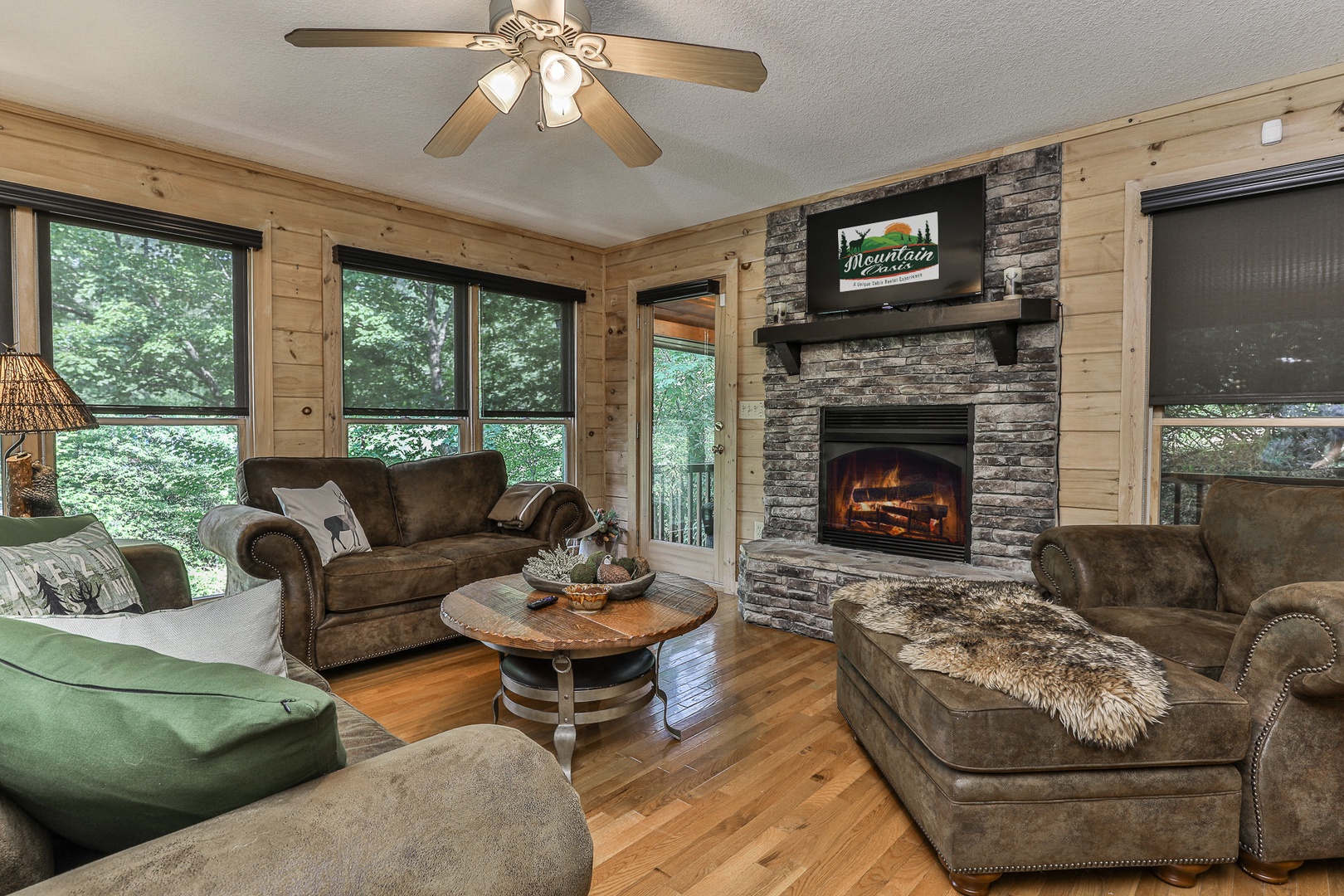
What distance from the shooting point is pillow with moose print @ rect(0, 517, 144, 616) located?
1.42 m

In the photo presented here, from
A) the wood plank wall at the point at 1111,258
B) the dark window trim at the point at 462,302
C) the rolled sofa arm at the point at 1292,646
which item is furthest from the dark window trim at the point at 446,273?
the rolled sofa arm at the point at 1292,646

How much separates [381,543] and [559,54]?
8.65 feet

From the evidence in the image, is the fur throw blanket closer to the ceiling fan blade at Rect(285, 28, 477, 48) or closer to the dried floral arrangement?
the dried floral arrangement

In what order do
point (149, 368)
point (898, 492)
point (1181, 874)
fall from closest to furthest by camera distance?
point (1181, 874) < point (149, 368) < point (898, 492)

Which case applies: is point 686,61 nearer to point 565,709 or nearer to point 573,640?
point 573,640

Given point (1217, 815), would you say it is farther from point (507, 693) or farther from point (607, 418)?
point (607, 418)

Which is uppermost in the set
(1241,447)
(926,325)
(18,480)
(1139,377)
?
(926,325)

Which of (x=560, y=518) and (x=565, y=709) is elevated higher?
(x=560, y=518)

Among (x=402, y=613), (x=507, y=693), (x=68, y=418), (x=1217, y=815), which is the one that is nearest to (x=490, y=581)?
(x=507, y=693)

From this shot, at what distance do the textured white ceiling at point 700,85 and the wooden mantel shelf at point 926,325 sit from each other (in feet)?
2.62

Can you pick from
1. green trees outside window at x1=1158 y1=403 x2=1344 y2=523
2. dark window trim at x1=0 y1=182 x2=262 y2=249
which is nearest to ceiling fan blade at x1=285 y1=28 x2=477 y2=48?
dark window trim at x1=0 y1=182 x2=262 y2=249

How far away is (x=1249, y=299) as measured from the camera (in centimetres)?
273

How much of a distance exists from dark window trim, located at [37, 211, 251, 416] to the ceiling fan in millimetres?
1909

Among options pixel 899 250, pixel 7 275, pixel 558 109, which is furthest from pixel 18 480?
pixel 899 250
